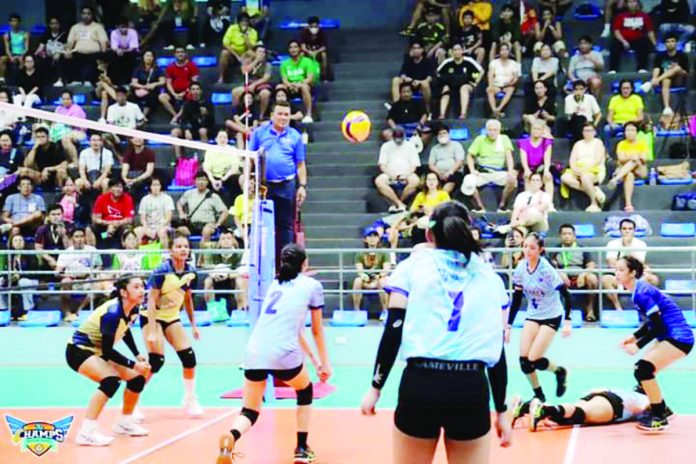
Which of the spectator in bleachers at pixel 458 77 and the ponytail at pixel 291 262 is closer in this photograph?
the ponytail at pixel 291 262

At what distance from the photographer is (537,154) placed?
16.8 metres

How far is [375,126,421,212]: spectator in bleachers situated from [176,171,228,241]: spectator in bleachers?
2.88 m

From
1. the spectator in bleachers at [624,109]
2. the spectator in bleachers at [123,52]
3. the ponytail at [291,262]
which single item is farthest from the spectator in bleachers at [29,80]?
the ponytail at [291,262]

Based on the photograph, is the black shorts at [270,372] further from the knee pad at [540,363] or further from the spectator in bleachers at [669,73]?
the spectator in bleachers at [669,73]

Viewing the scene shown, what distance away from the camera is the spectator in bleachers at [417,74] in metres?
18.8

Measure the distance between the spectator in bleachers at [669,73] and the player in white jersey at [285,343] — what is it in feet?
37.6

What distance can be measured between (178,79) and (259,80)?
1584 millimetres

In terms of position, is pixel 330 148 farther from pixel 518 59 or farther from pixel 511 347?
pixel 511 347

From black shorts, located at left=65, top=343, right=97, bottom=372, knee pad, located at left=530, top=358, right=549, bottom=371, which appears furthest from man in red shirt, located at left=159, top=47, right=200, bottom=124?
knee pad, located at left=530, top=358, right=549, bottom=371

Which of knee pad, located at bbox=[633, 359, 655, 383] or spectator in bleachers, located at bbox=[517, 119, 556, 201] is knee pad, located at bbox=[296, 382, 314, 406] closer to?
knee pad, located at bbox=[633, 359, 655, 383]

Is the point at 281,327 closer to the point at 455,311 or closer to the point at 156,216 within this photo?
the point at 455,311

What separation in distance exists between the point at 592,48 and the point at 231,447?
1337 cm

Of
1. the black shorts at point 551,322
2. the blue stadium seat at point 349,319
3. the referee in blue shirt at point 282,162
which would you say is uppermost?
the referee in blue shirt at point 282,162

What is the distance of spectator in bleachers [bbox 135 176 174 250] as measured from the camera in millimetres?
13945
